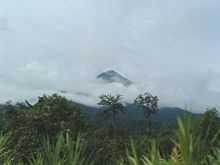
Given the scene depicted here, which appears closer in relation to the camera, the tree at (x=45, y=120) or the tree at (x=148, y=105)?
the tree at (x=45, y=120)

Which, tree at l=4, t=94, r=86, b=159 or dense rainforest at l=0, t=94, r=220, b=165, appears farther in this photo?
tree at l=4, t=94, r=86, b=159

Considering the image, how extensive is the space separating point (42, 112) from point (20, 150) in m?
5.77

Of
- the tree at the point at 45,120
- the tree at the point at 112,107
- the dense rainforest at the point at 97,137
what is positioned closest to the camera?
the dense rainforest at the point at 97,137

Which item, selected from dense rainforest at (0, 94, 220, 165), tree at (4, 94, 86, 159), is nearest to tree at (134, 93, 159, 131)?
dense rainforest at (0, 94, 220, 165)

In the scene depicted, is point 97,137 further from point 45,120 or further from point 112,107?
point 112,107

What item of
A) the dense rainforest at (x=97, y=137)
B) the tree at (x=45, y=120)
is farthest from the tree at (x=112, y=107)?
the tree at (x=45, y=120)

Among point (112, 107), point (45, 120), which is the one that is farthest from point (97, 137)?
point (112, 107)

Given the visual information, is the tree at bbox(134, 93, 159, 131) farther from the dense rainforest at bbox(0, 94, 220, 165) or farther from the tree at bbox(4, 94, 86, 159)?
the tree at bbox(4, 94, 86, 159)

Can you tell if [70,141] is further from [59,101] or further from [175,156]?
[59,101]

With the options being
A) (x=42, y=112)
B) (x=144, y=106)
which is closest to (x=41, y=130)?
(x=42, y=112)

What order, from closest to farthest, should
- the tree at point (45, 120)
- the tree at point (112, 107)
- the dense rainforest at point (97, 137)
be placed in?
the dense rainforest at point (97, 137) < the tree at point (45, 120) < the tree at point (112, 107)

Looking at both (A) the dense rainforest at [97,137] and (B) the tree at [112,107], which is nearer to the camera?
(A) the dense rainforest at [97,137]

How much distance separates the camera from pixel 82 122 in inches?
1874

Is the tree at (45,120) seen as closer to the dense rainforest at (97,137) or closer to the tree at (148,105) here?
the dense rainforest at (97,137)
